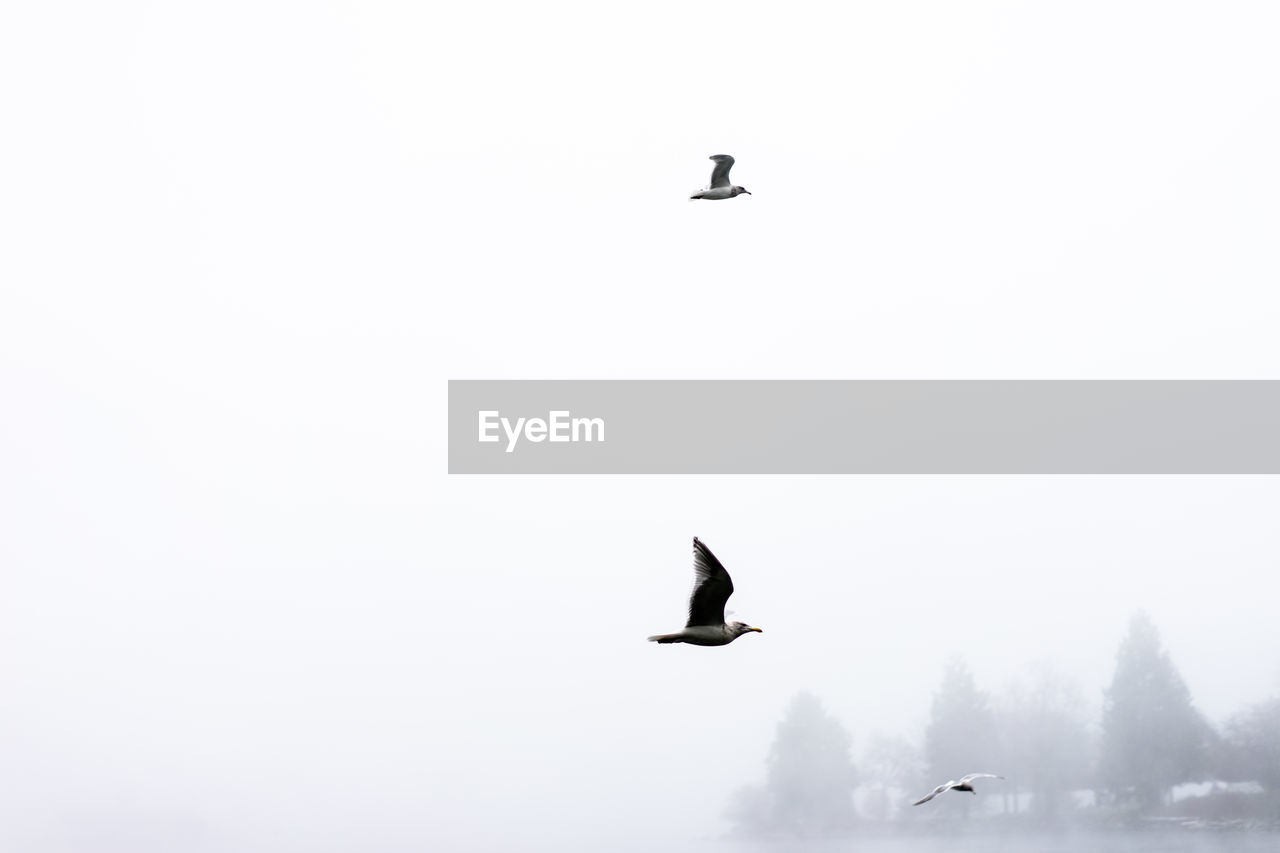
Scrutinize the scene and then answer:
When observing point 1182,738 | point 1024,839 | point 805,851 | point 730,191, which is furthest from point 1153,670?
point 730,191

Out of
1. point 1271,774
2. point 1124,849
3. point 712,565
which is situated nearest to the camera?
point 712,565

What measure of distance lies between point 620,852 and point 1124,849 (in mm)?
97356

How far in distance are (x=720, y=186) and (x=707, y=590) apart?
57.6 ft

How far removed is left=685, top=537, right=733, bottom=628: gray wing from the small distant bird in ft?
54.2

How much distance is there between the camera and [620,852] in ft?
652

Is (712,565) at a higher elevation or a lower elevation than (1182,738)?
higher

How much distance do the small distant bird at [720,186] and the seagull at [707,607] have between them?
53.5 ft

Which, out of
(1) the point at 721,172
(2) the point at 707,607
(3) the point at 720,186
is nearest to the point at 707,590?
(2) the point at 707,607

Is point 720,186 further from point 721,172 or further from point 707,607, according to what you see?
point 707,607

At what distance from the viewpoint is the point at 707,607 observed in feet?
80.2

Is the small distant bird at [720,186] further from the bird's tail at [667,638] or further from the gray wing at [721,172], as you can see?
the bird's tail at [667,638]

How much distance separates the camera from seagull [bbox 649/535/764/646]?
935 inches

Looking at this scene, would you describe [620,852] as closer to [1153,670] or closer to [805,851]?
[805,851]

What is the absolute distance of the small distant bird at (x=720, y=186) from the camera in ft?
127
